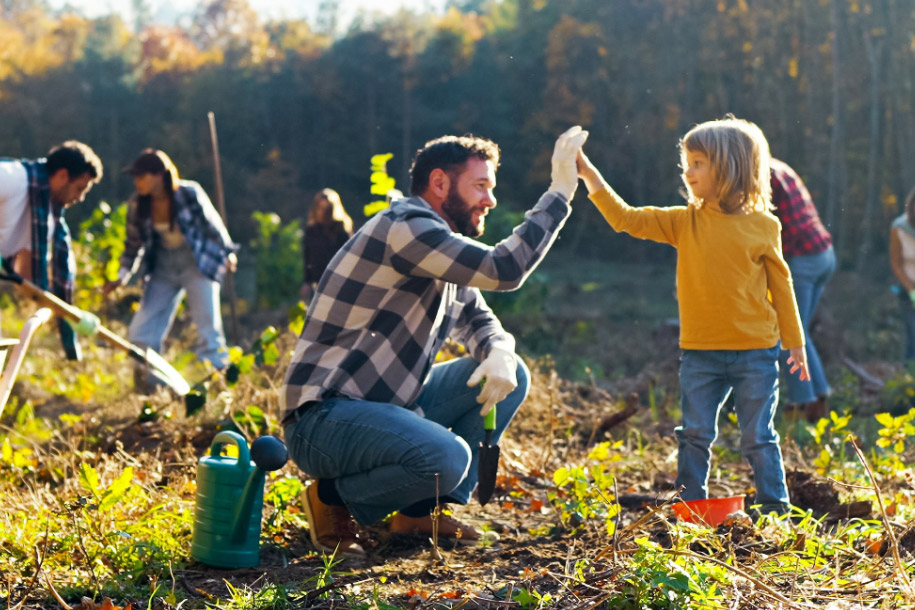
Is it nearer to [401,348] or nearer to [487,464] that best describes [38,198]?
[401,348]

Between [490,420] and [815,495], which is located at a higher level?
[490,420]

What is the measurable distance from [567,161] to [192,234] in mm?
3309

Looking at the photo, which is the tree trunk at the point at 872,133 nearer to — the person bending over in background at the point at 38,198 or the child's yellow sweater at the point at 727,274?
the child's yellow sweater at the point at 727,274

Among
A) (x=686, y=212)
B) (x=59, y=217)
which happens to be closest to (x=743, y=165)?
(x=686, y=212)

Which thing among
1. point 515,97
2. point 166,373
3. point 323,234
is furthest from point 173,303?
point 515,97

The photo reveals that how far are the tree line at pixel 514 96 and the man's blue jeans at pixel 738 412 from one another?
10373 mm

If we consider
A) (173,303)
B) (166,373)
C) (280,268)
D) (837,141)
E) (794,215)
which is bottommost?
(280,268)

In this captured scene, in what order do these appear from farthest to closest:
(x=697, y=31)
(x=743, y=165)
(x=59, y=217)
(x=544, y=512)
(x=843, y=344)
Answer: (x=697, y=31), (x=843, y=344), (x=59, y=217), (x=544, y=512), (x=743, y=165)

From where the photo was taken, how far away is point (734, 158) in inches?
124

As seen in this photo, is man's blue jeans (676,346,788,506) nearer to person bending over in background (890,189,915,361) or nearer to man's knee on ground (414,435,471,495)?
man's knee on ground (414,435,471,495)

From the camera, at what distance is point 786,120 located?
14742mm

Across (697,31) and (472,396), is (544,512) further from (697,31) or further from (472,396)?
(697,31)

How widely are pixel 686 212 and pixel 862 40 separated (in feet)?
39.8

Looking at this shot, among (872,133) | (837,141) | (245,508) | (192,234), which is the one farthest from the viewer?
(872,133)
